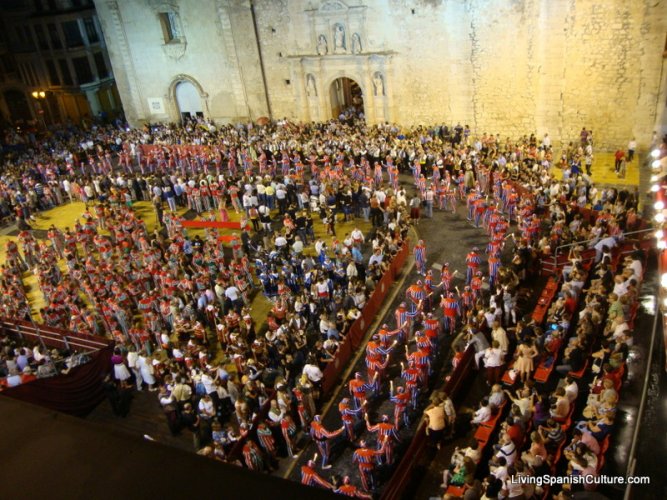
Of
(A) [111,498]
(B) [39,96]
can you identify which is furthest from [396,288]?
(B) [39,96]

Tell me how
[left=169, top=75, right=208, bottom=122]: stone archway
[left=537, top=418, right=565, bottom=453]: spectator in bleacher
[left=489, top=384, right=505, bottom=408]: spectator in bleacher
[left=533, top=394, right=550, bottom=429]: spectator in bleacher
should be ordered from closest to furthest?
[left=537, top=418, right=565, bottom=453]: spectator in bleacher < [left=533, top=394, right=550, bottom=429]: spectator in bleacher < [left=489, top=384, right=505, bottom=408]: spectator in bleacher < [left=169, top=75, right=208, bottom=122]: stone archway

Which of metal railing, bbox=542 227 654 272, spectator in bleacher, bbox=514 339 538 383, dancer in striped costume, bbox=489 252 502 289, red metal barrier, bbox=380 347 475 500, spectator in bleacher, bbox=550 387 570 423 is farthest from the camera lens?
dancer in striped costume, bbox=489 252 502 289

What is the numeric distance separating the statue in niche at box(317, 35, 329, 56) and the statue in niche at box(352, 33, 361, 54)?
1.73 metres

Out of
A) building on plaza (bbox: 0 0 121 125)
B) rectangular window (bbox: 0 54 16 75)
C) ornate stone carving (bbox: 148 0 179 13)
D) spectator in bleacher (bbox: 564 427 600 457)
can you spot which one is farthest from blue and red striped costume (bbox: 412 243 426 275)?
rectangular window (bbox: 0 54 16 75)

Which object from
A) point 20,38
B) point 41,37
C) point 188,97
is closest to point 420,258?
point 188,97

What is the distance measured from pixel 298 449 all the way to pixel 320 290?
5.40 metres

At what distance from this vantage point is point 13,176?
105 ft

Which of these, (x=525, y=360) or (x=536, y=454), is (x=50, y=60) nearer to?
(x=525, y=360)

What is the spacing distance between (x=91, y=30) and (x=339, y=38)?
85.4 ft

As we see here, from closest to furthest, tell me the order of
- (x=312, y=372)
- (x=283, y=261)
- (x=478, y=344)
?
(x=478, y=344) < (x=312, y=372) < (x=283, y=261)

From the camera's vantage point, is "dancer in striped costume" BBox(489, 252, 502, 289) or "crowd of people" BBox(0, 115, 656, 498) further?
"dancer in striped costume" BBox(489, 252, 502, 289)

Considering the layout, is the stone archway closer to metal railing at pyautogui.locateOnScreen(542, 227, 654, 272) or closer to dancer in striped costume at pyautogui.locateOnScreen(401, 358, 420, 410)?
metal railing at pyautogui.locateOnScreen(542, 227, 654, 272)

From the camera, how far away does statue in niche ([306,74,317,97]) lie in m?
34.2

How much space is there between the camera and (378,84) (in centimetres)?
3222
